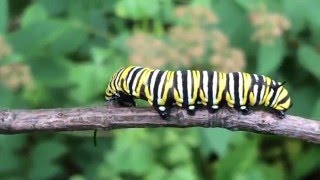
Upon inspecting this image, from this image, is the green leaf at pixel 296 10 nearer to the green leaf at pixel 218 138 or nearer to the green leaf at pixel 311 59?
the green leaf at pixel 311 59

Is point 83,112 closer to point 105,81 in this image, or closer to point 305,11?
point 305,11

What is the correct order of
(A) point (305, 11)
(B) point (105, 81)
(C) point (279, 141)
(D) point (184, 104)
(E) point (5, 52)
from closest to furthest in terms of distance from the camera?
(D) point (184, 104) → (E) point (5, 52) → (A) point (305, 11) → (B) point (105, 81) → (C) point (279, 141)

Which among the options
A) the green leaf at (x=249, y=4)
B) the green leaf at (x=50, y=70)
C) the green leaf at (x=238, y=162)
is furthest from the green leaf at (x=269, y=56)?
the green leaf at (x=50, y=70)

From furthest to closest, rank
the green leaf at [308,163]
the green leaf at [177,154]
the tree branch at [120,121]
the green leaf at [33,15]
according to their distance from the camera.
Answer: the green leaf at [308,163]
the green leaf at [177,154]
the green leaf at [33,15]
the tree branch at [120,121]

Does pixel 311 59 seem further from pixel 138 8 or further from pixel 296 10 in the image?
pixel 138 8

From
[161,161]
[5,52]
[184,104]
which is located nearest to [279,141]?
[161,161]

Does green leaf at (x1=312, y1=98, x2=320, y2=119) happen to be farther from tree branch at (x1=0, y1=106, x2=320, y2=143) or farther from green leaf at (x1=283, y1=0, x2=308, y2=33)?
tree branch at (x1=0, y1=106, x2=320, y2=143)

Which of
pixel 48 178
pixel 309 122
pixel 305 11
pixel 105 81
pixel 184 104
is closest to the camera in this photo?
pixel 309 122

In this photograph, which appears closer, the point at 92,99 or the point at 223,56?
the point at 223,56

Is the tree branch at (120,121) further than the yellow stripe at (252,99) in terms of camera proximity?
No
